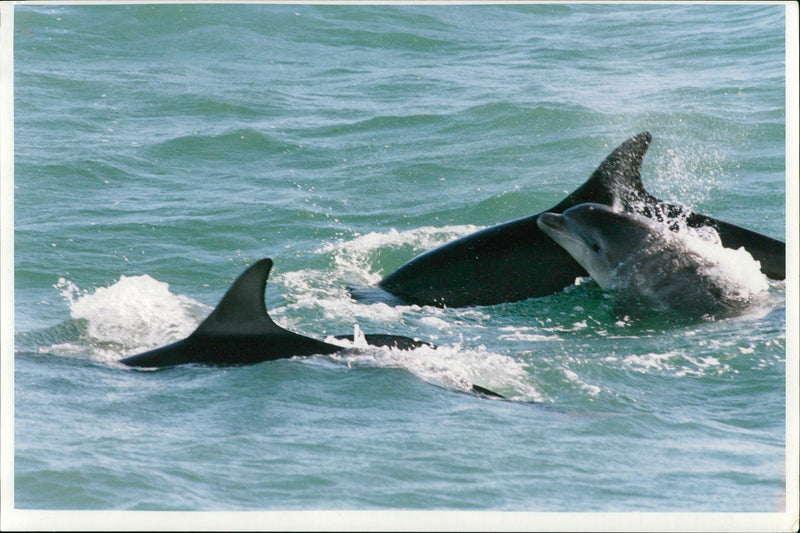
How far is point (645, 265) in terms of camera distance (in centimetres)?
1198

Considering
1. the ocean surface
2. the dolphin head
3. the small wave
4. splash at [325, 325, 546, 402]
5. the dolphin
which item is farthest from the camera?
the small wave

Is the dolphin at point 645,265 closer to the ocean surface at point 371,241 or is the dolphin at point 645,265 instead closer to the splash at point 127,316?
the ocean surface at point 371,241

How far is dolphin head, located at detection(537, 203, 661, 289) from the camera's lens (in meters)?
12.1

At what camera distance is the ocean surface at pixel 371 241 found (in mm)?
7938

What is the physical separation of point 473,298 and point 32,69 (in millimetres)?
11066

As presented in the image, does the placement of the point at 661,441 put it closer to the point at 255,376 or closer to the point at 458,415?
the point at 458,415

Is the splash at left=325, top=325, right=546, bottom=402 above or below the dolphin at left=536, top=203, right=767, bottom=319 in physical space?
below

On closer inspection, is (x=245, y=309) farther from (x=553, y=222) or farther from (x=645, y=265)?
(x=645, y=265)

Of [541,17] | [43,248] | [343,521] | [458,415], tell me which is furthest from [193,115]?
[343,521]

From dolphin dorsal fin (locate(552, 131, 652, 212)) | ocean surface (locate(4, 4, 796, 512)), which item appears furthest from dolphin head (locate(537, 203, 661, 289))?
dolphin dorsal fin (locate(552, 131, 652, 212))

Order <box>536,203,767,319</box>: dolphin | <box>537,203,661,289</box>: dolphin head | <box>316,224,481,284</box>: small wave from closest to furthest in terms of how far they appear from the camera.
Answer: <box>536,203,767,319</box>: dolphin → <box>537,203,661,289</box>: dolphin head → <box>316,224,481,284</box>: small wave

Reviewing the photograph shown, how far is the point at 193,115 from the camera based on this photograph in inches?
757

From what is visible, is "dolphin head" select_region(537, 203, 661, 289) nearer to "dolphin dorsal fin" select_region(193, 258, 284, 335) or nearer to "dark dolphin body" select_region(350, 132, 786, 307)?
"dark dolphin body" select_region(350, 132, 786, 307)

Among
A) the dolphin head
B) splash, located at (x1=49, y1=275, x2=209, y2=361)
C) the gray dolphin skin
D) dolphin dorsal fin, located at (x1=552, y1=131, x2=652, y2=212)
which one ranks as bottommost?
splash, located at (x1=49, y1=275, x2=209, y2=361)
